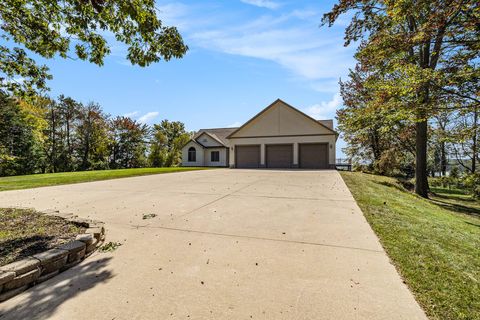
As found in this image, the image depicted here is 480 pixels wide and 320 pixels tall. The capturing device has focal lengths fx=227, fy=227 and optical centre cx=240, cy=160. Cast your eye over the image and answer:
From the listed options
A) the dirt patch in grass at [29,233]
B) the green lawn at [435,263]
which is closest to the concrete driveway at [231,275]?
the green lawn at [435,263]

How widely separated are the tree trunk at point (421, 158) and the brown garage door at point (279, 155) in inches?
428

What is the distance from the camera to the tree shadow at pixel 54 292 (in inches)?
83.7

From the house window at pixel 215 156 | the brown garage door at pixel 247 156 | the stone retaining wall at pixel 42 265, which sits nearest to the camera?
the stone retaining wall at pixel 42 265

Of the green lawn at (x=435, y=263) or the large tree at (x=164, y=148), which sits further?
the large tree at (x=164, y=148)

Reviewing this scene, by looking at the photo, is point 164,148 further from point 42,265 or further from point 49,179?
point 42,265

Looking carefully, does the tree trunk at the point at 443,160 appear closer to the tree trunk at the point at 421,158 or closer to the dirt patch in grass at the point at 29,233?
the tree trunk at the point at 421,158

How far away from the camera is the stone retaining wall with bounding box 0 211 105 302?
Answer: 239cm

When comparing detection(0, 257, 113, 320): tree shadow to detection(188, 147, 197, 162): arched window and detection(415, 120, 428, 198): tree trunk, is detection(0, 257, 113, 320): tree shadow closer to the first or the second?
detection(415, 120, 428, 198): tree trunk

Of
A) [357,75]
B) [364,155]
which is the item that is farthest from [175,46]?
[364,155]

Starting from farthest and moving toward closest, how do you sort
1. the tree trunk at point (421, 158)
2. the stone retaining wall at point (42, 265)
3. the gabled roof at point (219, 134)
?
the gabled roof at point (219, 134)
the tree trunk at point (421, 158)
the stone retaining wall at point (42, 265)

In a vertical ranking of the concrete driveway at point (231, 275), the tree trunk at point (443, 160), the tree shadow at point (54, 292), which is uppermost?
the tree trunk at point (443, 160)

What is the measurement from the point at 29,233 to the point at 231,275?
3603 mm

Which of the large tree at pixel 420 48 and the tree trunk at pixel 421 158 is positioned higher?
the large tree at pixel 420 48

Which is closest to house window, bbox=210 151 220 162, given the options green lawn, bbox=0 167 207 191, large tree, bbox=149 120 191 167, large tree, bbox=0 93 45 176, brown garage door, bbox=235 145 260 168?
brown garage door, bbox=235 145 260 168
